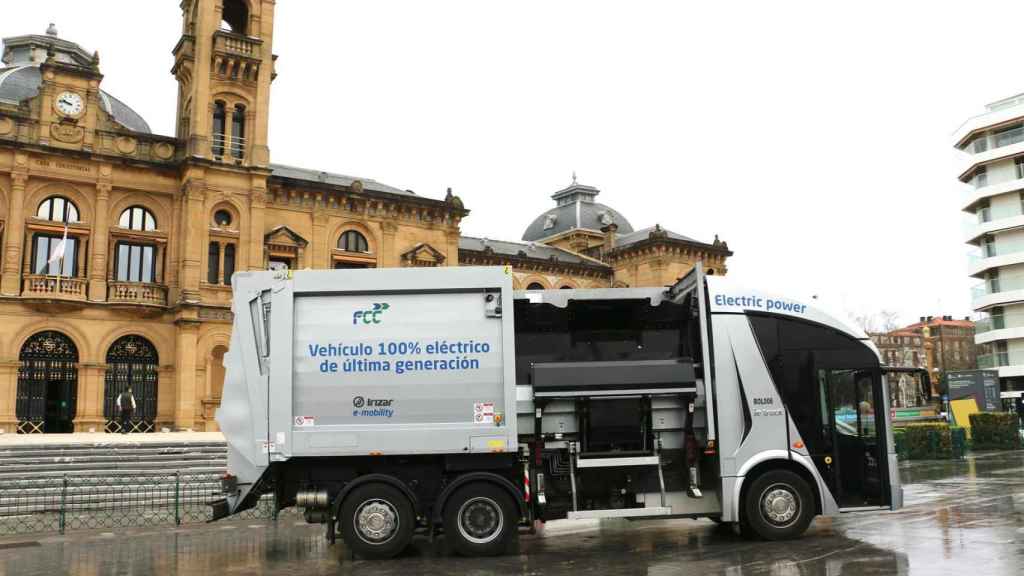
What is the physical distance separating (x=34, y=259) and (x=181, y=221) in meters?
5.72

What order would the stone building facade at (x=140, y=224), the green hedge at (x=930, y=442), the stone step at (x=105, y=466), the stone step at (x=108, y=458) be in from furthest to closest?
the stone building facade at (x=140, y=224) → the green hedge at (x=930, y=442) → the stone step at (x=108, y=458) → the stone step at (x=105, y=466)

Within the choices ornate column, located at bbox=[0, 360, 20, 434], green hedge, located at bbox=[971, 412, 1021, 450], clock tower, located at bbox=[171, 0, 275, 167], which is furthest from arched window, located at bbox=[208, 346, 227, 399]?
green hedge, located at bbox=[971, 412, 1021, 450]

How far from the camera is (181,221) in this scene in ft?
113

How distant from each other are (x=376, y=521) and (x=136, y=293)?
2674 cm

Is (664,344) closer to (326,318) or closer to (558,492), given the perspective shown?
(558,492)

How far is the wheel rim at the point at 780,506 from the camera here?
438 inches

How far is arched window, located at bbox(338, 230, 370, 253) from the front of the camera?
39.8 metres

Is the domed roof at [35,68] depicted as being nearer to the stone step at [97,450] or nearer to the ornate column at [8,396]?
the ornate column at [8,396]

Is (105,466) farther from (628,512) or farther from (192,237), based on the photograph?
(628,512)

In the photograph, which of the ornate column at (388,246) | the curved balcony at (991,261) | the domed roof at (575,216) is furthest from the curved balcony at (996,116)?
the ornate column at (388,246)

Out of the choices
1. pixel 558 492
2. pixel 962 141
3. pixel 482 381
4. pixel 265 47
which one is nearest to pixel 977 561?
pixel 558 492

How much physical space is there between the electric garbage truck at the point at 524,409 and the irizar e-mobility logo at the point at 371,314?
2 centimetres

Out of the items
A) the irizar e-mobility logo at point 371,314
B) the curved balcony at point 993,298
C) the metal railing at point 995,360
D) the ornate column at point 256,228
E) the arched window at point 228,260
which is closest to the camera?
the irizar e-mobility logo at point 371,314

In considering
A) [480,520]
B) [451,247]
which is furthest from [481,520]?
[451,247]
